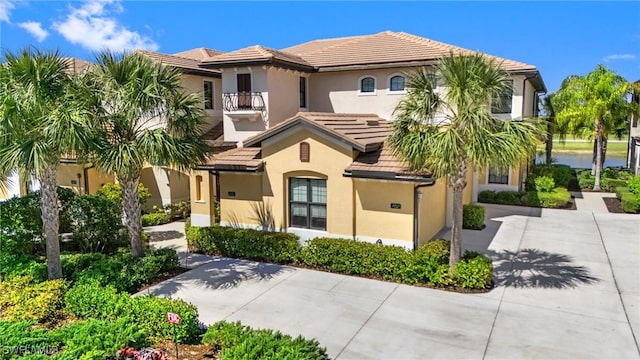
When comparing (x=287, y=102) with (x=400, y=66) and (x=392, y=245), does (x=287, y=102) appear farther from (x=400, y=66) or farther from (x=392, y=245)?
(x=392, y=245)

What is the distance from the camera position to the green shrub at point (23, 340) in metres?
7.66

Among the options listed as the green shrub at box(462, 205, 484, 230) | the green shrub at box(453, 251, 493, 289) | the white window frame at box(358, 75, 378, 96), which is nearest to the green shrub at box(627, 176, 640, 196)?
the green shrub at box(462, 205, 484, 230)

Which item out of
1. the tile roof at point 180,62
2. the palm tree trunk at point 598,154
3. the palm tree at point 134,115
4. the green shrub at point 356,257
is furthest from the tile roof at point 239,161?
the palm tree trunk at point 598,154

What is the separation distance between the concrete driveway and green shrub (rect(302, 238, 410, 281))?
0.36 meters

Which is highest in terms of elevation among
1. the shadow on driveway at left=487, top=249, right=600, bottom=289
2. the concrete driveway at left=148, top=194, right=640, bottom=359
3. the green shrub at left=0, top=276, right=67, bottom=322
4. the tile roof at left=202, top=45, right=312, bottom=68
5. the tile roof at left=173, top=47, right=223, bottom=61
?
the tile roof at left=173, top=47, right=223, bottom=61

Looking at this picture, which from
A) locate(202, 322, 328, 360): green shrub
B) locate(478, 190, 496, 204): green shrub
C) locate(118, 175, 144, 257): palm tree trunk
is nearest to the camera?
locate(202, 322, 328, 360): green shrub

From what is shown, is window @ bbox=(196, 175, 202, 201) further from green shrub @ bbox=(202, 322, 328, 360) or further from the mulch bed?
the mulch bed

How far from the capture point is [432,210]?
15672 mm

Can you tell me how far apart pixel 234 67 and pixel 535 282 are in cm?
1441

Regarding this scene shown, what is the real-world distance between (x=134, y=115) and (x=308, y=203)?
6205 millimetres

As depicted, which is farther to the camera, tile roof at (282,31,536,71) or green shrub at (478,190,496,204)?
green shrub at (478,190,496,204)

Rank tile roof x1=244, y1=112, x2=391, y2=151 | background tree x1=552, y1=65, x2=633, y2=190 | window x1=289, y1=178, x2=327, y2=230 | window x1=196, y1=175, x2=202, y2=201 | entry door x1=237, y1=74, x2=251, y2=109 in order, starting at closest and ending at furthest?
1. tile roof x1=244, y1=112, x2=391, y2=151
2. window x1=289, y1=178, x2=327, y2=230
3. window x1=196, y1=175, x2=202, y2=201
4. entry door x1=237, y1=74, x2=251, y2=109
5. background tree x1=552, y1=65, x2=633, y2=190

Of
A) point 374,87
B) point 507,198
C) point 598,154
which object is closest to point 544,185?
point 507,198

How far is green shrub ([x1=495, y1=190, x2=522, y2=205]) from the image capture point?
75.2 ft
